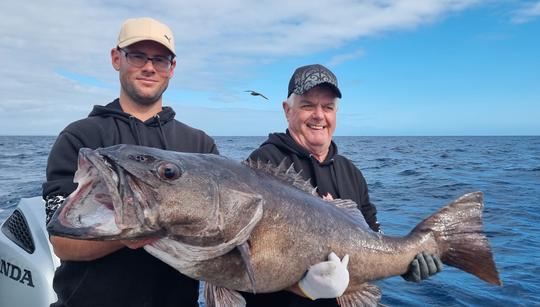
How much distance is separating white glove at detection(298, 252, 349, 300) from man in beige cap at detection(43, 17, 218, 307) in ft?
3.50

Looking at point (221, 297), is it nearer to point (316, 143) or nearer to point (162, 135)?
point (162, 135)

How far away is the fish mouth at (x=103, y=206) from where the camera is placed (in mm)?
2367

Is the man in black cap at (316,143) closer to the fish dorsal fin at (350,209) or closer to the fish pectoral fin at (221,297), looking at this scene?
the fish dorsal fin at (350,209)

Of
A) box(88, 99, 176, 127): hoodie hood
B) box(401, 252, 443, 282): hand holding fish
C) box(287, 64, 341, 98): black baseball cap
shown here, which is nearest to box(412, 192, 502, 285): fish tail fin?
box(401, 252, 443, 282): hand holding fish

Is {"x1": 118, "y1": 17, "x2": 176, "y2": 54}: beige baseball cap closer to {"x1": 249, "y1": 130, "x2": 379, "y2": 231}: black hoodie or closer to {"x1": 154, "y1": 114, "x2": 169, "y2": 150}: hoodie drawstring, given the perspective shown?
{"x1": 154, "y1": 114, "x2": 169, "y2": 150}: hoodie drawstring

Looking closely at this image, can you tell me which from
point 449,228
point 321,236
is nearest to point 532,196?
point 449,228

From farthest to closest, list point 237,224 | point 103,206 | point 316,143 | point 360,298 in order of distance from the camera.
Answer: point 316,143 → point 360,298 → point 237,224 → point 103,206

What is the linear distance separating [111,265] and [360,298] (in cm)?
223

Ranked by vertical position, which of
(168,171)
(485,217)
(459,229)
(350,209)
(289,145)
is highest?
(289,145)

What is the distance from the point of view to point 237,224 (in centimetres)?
284

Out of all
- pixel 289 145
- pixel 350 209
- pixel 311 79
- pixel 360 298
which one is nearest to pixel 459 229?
pixel 350 209

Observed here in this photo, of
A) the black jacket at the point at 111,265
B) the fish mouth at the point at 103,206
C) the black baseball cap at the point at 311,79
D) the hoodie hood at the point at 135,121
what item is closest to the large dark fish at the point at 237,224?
the fish mouth at the point at 103,206

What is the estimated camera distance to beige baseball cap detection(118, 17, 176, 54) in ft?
11.5

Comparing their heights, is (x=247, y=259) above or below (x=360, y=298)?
above
